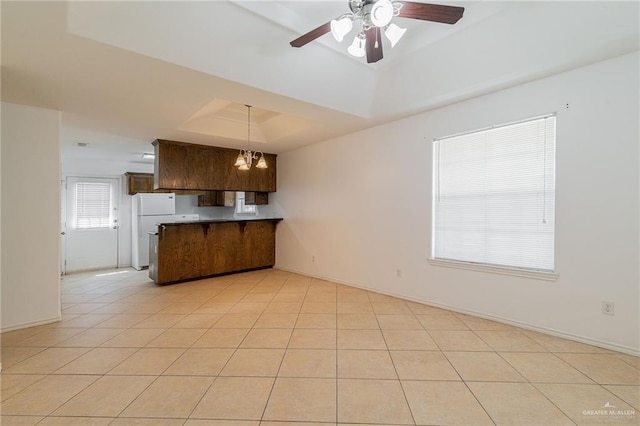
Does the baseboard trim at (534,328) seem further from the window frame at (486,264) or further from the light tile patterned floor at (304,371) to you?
the window frame at (486,264)

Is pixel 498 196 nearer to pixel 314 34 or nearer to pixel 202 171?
pixel 314 34

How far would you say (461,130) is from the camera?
331 cm

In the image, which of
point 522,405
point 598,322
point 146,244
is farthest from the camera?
point 146,244

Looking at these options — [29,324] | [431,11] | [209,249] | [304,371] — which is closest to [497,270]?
[304,371]

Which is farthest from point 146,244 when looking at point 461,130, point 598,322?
point 598,322

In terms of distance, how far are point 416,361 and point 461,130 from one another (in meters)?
2.55

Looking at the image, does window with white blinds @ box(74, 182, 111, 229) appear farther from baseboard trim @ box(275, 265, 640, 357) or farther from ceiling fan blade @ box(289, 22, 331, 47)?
ceiling fan blade @ box(289, 22, 331, 47)

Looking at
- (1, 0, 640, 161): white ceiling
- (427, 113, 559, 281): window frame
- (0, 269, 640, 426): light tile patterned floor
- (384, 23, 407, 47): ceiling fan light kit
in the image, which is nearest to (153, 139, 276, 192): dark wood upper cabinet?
(1, 0, 640, 161): white ceiling

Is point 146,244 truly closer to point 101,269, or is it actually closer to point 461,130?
point 101,269

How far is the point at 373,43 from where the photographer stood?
200 centimetres

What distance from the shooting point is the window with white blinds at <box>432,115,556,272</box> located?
2771mm

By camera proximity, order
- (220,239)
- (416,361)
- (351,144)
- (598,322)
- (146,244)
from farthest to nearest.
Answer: (146,244), (220,239), (351,144), (598,322), (416,361)

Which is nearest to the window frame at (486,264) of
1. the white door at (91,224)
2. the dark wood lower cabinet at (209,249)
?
the dark wood lower cabinet at (209,249)

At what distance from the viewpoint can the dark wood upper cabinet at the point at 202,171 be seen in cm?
476
